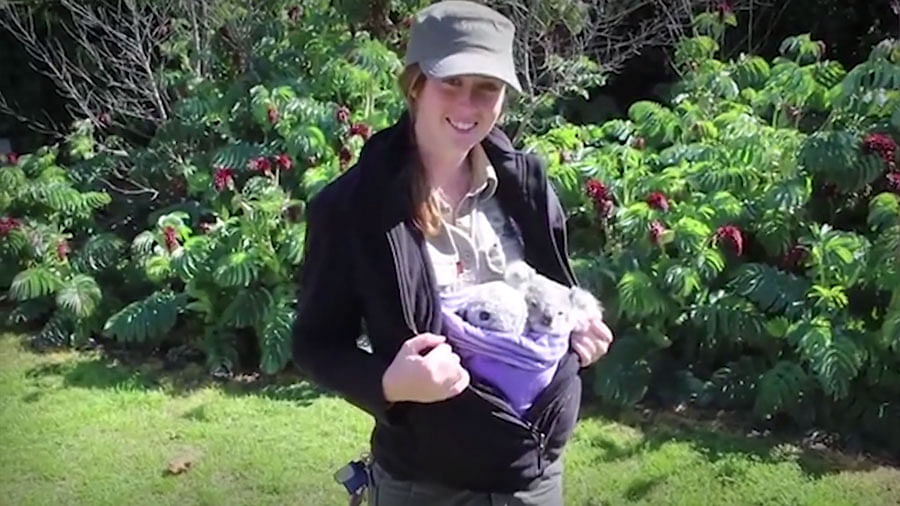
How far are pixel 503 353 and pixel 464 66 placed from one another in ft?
1.42

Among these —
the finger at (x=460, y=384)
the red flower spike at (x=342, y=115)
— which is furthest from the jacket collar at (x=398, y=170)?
the red flower spike at (x=342, y=115)

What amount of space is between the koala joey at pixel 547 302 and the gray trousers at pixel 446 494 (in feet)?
0.81

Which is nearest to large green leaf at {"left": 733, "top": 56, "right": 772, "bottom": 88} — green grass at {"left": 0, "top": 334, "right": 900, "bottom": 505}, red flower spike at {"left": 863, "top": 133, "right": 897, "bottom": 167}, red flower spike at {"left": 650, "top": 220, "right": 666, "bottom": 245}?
red flower spike at {"left": 863, "top": 133, "right": 897, "bottom": 167}

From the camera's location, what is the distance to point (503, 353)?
177cm

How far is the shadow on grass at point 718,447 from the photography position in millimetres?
4121

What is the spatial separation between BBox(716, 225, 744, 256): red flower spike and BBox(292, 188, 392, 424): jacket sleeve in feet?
9.62

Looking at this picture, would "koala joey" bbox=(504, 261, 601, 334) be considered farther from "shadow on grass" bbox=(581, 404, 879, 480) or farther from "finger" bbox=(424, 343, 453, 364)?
"shadow on grass" bbox=(581, 404, 879, 480)

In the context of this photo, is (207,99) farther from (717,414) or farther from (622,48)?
(717,414)

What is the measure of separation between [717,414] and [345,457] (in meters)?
1.45

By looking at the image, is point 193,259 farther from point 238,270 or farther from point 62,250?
point 62,250

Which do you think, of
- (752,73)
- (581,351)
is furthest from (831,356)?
(581,351)

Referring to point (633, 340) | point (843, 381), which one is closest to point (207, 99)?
point (633, 340)

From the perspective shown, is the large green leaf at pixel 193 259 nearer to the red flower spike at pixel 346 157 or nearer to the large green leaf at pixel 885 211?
the red flower spike at pixel 346 157

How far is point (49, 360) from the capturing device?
5.62 meters
